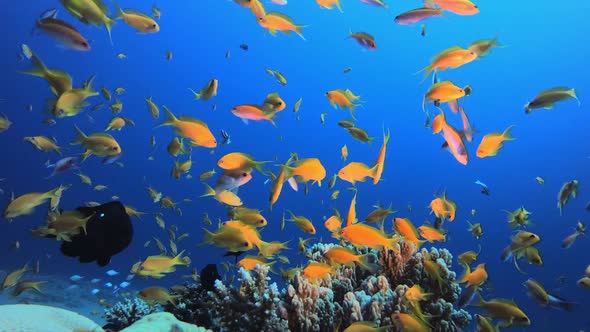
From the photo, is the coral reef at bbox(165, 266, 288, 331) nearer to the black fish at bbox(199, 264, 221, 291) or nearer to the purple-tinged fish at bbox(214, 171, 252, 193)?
the black fish at bbox(199, 264, 221, 291)

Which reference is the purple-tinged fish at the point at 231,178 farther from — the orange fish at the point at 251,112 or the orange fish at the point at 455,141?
the orange fish at the point at 455,141

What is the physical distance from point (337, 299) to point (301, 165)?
185 cm

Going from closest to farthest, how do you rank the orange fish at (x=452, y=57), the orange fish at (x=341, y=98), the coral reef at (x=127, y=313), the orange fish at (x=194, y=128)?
the orange fish at (x=452, y=57)
the orange fish at (x=194, y=128)
the coral reef at (x=127, y=313)
the orange fish at (x=341, y=98)

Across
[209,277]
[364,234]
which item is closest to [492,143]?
[364,234]

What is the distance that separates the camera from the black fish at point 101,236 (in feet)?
13.5

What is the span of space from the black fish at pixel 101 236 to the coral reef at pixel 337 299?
136 centimetres

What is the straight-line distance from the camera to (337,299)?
4.91 m

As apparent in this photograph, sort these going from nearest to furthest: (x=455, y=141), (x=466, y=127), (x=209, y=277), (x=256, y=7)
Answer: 1. (x=455, y=141)
2. (x=466, y=127)
3. (x=256, y=7)
4. (x=209, y=277)

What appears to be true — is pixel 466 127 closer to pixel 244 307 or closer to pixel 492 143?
pixel 492 143

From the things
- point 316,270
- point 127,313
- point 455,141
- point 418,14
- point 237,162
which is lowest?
point 127,313

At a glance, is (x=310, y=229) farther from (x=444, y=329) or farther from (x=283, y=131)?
(x=283, y=131)

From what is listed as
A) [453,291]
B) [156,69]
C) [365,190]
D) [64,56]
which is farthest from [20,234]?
[453,291]

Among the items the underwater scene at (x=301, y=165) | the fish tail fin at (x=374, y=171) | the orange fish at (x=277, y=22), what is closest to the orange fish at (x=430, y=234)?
the underwater scene at (x=301, y=165)

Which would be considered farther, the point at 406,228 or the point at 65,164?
the point at 65,164
